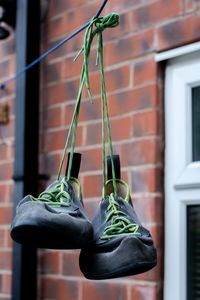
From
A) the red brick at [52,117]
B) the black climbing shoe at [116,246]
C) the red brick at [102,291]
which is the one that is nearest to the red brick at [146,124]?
the red brick at [52,117]

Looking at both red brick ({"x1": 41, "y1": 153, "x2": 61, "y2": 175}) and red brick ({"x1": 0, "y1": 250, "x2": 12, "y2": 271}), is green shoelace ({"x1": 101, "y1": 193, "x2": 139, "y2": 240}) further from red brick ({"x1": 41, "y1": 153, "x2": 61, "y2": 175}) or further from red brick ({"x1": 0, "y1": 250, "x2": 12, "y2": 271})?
red brick ({"x1": 0, "y1": 250, "x2": 12, "y2": 271})

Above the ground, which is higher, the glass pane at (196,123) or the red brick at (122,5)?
the red brick at (122,5)

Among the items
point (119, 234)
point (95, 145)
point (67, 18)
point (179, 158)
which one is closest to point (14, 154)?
point (95, 145)

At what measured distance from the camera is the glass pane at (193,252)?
5.46ft

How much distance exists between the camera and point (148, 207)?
1724mm

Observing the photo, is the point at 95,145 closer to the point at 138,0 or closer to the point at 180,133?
the point at 180,133

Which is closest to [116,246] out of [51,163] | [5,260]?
[51,163]

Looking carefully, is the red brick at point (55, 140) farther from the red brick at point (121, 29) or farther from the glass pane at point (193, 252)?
the glass pane at point (193, 252)

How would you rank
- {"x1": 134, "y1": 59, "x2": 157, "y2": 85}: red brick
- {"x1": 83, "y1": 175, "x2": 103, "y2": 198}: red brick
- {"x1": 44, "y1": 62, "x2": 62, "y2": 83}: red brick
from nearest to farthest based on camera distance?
1. {"x1": 134, "y1": 59, "x2": 157, "y2": 85}: red brick
2. {"x1": 83, "y1": 175, "x2": 103, "y2": 198}: red brick
3. {"x1": 44, "y1": 62, "x2": 62, "y2": 83}: red brick

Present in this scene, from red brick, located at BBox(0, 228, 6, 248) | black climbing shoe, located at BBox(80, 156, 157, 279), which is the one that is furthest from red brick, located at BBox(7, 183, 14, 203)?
black climbing shoe, located at BBox(80, 156, 157, 279)

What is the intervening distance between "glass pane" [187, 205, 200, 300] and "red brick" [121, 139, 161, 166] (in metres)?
0.18

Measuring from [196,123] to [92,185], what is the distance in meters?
0.39

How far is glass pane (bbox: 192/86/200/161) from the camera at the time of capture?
5.59 ft

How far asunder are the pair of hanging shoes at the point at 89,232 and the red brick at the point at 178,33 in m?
0.66
